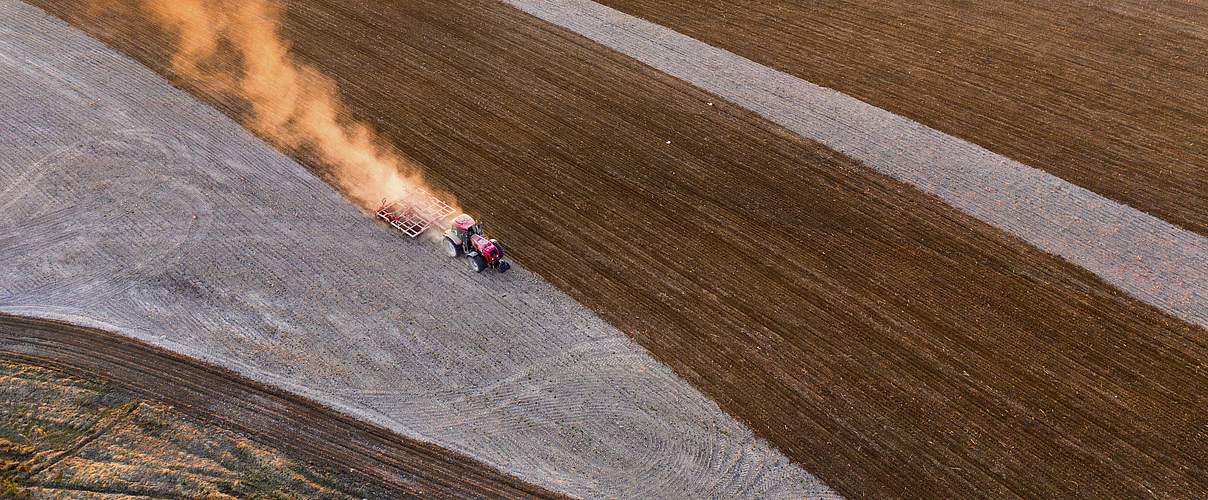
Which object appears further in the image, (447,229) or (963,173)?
(963,173)

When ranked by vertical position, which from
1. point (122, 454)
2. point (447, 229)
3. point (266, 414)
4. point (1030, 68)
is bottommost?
point (266, 414)

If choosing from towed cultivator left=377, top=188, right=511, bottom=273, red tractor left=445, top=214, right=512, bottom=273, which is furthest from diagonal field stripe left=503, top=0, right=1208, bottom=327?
red tractor left=445, top=214, right=512, bottom=273

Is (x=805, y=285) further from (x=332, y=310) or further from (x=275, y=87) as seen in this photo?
(x=275, y=87)

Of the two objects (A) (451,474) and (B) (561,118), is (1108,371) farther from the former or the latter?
(B) (561,118)

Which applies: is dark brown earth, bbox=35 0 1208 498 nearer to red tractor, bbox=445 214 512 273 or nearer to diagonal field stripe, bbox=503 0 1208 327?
diagonal field stripe, bbox=503 0 1208 327

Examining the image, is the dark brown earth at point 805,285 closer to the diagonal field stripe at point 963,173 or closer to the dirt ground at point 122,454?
the diagonal field stripe at point 963,173

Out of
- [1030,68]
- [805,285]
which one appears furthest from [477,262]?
[1030,68]

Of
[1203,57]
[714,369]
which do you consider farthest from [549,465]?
[1203,57]
